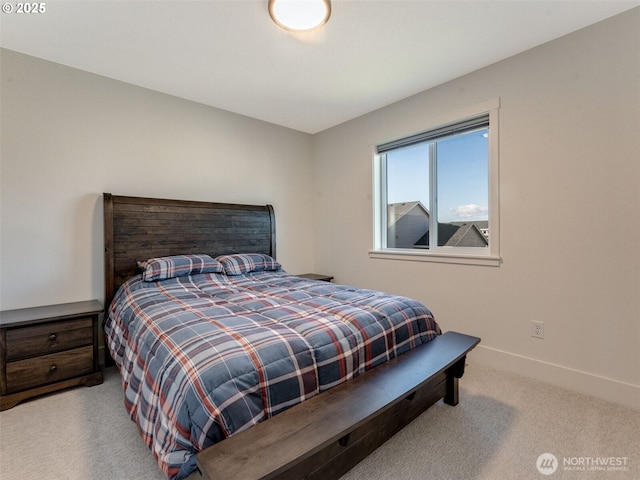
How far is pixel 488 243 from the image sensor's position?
2.65m

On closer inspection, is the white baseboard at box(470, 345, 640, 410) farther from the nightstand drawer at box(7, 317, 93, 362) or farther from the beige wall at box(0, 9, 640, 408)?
the nightstand drawer at box(7, 317, 93, 362)

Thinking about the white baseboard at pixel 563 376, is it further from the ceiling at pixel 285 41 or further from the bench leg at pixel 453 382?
the ceiling at pixel 285 41

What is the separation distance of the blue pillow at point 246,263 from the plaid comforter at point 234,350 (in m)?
0.68

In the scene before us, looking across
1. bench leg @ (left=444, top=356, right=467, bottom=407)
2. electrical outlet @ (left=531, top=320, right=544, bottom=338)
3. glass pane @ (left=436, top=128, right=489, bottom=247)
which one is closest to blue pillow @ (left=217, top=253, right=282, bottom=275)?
glass pane @ (left=436, top=128, right=489, bottom=247)

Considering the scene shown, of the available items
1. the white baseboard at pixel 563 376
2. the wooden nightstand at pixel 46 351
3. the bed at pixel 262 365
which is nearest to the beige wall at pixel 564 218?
the white baseboard at pixel 563 376

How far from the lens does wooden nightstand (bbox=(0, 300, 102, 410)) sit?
78.9 inches

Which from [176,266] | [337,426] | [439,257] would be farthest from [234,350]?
[439,257]

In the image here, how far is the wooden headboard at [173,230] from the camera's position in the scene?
8.77 ft

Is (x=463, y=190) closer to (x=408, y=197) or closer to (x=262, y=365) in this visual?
(x=408, y=197)

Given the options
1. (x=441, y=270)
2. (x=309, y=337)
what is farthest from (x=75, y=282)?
(x=441, y=270)

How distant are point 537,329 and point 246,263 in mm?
2550

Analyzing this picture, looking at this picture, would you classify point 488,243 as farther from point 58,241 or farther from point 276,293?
point 58,241

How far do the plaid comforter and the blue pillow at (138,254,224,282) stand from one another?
9.6 inches

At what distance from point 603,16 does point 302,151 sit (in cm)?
304
